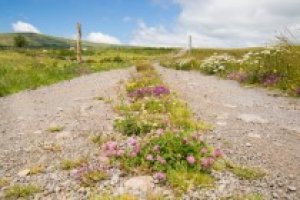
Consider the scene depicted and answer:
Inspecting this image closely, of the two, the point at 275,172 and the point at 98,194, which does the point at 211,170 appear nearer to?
the point at 275,172

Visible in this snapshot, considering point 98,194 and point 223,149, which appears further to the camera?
point 223,149

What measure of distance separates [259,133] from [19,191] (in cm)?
555

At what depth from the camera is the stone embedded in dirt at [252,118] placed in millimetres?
10218

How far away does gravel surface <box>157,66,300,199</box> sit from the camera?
5863mm

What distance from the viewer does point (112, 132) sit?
8.60 metres

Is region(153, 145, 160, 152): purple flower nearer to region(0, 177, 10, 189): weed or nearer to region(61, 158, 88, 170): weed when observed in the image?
region(61, 158, 88, 170): weed

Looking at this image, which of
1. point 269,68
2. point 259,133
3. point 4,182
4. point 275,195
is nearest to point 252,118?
point 259,133

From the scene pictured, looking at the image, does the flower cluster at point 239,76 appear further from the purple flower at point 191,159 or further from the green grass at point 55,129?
the purple flower at point 191,159

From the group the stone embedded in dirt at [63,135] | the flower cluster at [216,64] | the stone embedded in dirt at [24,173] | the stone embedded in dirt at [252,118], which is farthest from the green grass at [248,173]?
the flower cluster at [216,64]

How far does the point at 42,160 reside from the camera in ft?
22.9

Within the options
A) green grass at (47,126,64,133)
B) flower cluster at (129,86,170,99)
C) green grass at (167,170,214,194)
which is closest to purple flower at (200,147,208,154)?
green grass at (167,170,214,194)

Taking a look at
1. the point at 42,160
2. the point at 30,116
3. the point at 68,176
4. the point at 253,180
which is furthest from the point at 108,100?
the point at 253,180

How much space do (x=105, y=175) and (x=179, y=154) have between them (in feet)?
4.09

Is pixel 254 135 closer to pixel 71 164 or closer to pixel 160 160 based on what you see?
pixel 160 160
